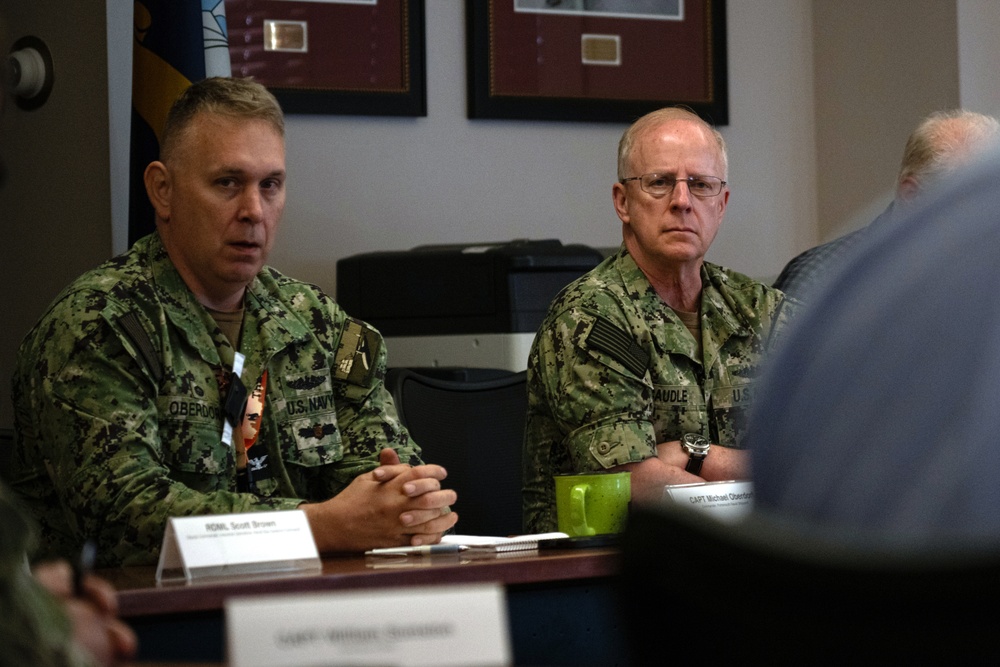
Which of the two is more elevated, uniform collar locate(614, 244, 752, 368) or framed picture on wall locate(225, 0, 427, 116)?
framed picture on wall locate(225, 0, 427, 116)

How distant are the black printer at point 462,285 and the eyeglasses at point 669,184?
787 mm

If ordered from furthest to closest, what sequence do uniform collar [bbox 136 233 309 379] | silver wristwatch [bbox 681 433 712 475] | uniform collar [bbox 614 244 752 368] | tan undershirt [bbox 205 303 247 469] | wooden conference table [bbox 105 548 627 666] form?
1. uniform collar [bbox 614 244 752 368]
2. silver wristwatch [bbox 681 433 712 475]
3. tan undershirt [bbox 205 303 247 469]
4. uniform collar [bbox 136 233 309 379]
5. wooden conference table [bbox 105 548 627 666]

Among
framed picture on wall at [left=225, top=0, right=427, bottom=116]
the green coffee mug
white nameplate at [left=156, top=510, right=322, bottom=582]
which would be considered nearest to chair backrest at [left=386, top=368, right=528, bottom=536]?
the green coffee mug

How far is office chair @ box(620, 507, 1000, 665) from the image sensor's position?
0.51m

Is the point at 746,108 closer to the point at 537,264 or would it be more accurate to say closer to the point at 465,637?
the point at 537,264

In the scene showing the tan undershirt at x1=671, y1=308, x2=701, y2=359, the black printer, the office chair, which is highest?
the black printer

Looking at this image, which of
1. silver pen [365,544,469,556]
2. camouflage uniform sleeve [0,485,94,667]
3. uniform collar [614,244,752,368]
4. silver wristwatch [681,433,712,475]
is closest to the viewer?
camouflage uniform sleeve [0,485,94,667]

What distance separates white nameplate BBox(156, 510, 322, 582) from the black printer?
196 centimetres

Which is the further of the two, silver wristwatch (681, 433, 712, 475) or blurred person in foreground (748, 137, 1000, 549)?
silver wristwatch (681, 433, 712, 475)

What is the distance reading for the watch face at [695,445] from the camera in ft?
7.89

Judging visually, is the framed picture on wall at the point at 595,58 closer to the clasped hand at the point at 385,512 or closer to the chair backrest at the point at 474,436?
the chair backrest at the point at 474,436

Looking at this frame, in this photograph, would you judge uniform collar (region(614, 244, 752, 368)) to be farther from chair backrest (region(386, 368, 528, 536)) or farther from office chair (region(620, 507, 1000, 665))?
office chair (region(620, 507, 1000, 665))

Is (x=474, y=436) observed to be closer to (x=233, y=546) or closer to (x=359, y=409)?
(x=359, y=409)

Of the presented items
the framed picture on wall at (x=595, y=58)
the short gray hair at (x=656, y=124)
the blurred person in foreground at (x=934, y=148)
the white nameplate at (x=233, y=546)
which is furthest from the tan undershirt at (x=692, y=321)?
the framed picture on wall at (x=595, y=58)
